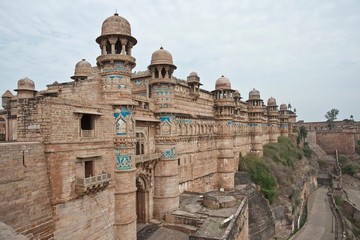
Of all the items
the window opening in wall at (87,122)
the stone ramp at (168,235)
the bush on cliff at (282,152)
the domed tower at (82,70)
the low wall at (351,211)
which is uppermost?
the domed tower at (82,70)

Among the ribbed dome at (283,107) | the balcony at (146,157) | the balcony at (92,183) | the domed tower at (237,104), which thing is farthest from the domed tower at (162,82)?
the ribbed dome at (283,107)

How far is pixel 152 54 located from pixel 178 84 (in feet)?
12.8

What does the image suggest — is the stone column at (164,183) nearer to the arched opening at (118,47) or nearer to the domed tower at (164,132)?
Answer: the domed tower at (164,132)

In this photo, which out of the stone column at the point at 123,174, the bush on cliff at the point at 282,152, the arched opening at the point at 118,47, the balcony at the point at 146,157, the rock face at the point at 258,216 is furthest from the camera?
the bush on cliff at the point at 282,152

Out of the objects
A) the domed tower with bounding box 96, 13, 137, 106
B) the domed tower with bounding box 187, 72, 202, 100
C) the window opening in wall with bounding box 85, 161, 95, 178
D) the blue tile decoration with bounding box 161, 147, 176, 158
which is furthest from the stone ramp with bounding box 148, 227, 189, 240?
the domed tower with bounding box 187, 72, 202, 100

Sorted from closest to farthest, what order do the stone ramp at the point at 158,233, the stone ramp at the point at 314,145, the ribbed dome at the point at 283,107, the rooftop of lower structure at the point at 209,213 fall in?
1. the rooftop of lower structure at the point at 209,213
2. the stone ramp at the point at 158,233
3. the ribbed dome at the point at 283,107
4. the stone ramp at the point at 314,145

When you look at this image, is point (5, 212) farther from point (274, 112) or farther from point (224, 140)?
point (274, 112)

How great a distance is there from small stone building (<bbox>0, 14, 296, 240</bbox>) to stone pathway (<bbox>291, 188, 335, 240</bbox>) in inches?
485

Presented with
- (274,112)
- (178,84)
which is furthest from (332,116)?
(178,84)

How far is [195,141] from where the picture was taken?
2223cm

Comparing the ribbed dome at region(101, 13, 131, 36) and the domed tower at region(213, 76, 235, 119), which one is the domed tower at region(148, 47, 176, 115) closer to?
the ribbed dome at region(101, 13, 131, 36)

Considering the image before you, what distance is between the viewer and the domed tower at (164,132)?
55.3ft

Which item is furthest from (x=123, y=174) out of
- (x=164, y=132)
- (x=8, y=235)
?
(x=8, y=235)

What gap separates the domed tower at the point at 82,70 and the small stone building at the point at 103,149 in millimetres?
92
